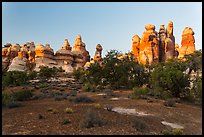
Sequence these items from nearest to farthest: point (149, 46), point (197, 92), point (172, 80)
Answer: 1. point (197, 92)
2. point (172, 80)
3. point (149, 46)

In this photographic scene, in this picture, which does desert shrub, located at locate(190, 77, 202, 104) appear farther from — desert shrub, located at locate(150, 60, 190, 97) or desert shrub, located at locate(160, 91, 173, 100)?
desert shrub, located at locate(160, 91, 173, 100)

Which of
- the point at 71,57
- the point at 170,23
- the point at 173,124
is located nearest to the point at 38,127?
the point at 173,124

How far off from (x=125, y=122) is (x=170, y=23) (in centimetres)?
7741

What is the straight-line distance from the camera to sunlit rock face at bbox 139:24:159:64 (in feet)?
233

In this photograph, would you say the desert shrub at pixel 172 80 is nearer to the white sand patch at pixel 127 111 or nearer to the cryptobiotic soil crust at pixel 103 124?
the cryptobiotic soil crust at pixel 103 124

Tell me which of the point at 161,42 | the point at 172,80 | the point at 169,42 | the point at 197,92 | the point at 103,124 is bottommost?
the point at 103,124

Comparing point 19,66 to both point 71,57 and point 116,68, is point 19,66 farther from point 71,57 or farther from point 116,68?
point 116,68

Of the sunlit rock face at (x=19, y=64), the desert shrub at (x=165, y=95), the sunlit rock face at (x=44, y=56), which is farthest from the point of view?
the sunlit rock face at (x=44, y=56)

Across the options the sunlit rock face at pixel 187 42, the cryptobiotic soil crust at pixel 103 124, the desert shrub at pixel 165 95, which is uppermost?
the sunlit rock face at pixel 187 42

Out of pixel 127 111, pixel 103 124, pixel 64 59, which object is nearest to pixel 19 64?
pixel 64 59

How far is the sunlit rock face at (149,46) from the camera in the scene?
7112 centimetres

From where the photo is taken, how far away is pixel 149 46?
7150 centimetres

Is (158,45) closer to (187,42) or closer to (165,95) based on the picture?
(187,42)

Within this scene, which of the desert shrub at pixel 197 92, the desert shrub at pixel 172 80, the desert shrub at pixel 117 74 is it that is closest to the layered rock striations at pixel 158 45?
the desert shrub at pixel 117 74
